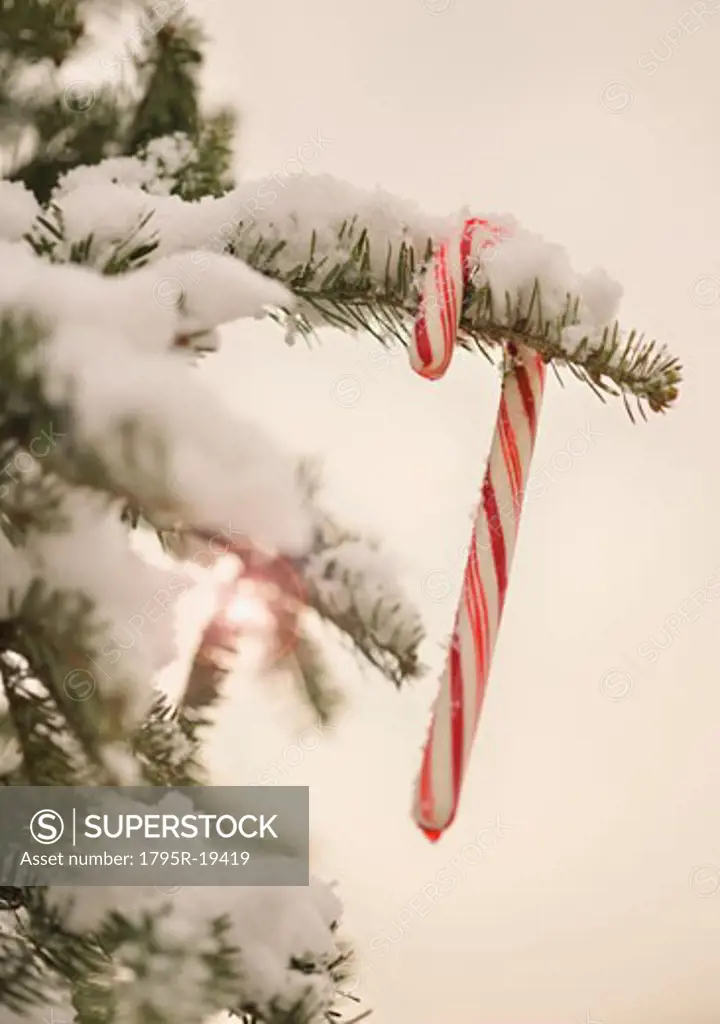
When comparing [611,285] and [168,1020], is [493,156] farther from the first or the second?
[168,1020]

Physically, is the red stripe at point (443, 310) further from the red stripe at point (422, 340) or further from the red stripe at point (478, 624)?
the red stripe at point (478, 624)

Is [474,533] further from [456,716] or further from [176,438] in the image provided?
[176,438]

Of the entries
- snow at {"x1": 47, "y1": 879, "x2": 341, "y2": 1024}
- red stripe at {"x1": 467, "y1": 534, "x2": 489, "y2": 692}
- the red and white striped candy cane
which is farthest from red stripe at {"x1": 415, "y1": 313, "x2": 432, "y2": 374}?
snow at {"x1": 47, "y1": 879, "x2": 341, "y2": 1024}

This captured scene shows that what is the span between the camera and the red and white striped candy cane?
0.49 meters

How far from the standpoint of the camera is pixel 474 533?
21.7 inches

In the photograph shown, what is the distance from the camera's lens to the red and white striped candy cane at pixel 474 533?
49 cm

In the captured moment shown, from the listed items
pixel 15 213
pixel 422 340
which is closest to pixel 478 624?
pixel 422 340

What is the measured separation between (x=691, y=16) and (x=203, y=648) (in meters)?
0.91

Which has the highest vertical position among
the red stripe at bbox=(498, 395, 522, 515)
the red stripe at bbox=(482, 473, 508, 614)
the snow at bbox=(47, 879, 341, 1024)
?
the red stripe at bbox=(498, 395, 522, 515)

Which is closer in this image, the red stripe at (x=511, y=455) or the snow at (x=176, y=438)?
the snow at (x=176, y=438)

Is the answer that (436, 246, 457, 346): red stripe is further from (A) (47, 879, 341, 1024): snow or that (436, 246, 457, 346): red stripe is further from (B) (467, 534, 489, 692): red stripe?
(A) (47, 879, 341, 1024): snow

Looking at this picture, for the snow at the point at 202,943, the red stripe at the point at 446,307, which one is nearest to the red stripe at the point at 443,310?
the red stripe at the point at 446,307

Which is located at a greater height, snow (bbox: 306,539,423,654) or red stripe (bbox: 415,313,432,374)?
red stripe (bbox: 415,313,432,374)

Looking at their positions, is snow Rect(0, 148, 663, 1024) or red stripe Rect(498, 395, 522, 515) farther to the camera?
red stripe Rect(498, 395, 522, 515)
